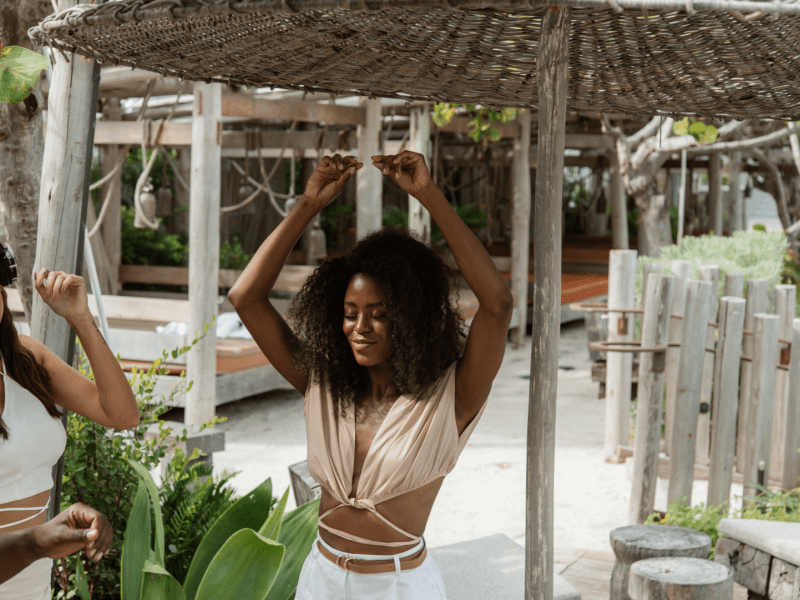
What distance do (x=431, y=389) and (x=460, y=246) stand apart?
0.30 meters

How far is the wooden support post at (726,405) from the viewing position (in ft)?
13.3

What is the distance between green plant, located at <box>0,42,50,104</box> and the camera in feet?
6.26

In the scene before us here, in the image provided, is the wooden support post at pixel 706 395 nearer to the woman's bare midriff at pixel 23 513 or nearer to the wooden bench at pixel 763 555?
the wooden bench at pixel 763 555

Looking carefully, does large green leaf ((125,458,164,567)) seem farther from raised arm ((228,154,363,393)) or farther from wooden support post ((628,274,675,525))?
wooden support post ((628,274,675,525))

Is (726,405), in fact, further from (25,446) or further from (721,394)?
(25,446)

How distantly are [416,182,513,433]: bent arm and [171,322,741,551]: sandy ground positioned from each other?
272cm

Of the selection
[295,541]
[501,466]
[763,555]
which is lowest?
[501,466]

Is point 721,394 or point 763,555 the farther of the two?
point 721,394

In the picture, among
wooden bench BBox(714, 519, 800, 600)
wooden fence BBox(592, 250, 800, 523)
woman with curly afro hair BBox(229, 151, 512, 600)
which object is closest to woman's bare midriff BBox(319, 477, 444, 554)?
woman with curly afro hair BBox(229, 151, 512, 600)

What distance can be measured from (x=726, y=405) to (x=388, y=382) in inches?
109

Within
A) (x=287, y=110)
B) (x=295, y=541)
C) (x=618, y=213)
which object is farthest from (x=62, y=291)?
(x=618, y=213)

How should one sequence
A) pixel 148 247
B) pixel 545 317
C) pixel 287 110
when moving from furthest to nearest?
1. pixel 148 247
2. pixel 287 110
3. pixel 545 317

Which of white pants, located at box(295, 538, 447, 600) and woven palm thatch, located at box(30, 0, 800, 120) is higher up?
woven palm thatch, located at box(30, 0, 800, 120)

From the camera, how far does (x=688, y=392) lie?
416 centimetres
